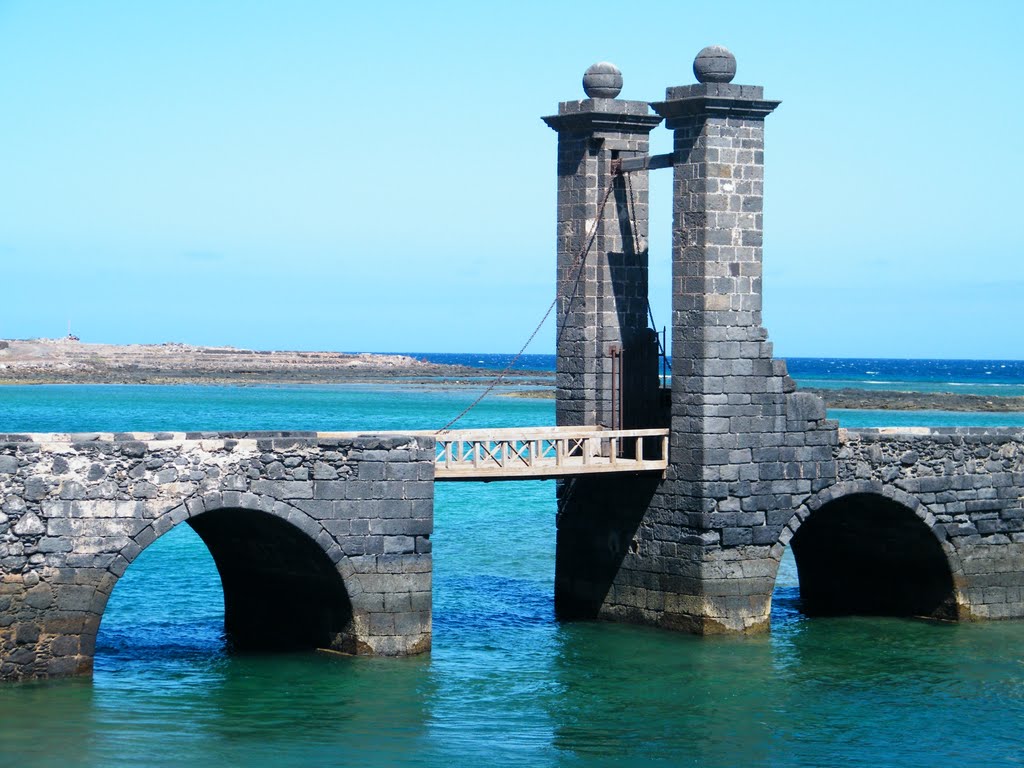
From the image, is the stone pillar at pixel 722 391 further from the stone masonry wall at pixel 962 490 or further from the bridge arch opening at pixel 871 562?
the bridge arch opening at pixel 871 562

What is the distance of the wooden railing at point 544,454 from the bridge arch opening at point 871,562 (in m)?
3.15

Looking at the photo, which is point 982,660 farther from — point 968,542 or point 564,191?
point 564,191

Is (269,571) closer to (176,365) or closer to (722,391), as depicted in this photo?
(722,391)

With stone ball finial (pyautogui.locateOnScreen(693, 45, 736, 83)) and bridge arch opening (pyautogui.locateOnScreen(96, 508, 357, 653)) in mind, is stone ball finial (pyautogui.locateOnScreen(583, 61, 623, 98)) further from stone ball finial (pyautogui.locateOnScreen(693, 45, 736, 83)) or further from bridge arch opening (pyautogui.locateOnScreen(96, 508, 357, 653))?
bridge arch opening (pyautogui.locateOnScreen(96, 508, 357, 653))

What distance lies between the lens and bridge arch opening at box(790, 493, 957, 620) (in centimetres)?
2559

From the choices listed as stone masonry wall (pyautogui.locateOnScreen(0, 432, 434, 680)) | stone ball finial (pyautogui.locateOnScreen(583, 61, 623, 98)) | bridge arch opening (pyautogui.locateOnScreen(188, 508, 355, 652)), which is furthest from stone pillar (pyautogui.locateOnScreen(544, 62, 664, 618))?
bridge arch opening (pyautogui.locateOnScreen(188, 508, 355, 652))

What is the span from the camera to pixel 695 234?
2377cm

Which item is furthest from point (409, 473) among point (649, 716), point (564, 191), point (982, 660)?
point (982, 660)

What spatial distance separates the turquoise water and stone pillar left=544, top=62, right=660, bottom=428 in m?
3.58

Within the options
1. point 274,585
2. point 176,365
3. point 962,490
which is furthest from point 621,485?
point 176,365

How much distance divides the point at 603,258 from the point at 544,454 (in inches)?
126

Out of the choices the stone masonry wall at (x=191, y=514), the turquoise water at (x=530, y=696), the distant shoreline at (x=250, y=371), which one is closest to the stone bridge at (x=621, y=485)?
the stone masonry wall at (x=191, y=514)

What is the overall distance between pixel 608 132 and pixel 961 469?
7.26m

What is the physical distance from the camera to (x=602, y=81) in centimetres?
2516
